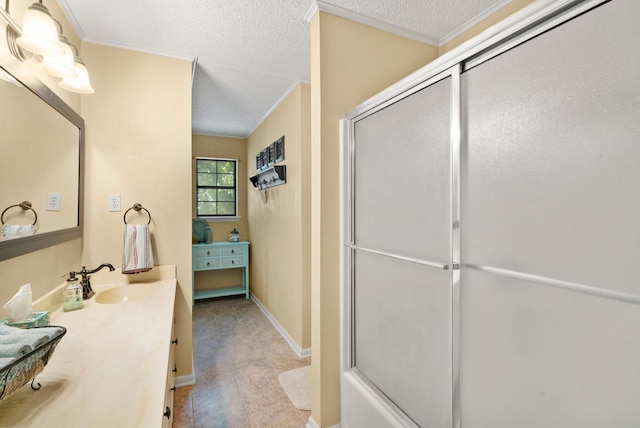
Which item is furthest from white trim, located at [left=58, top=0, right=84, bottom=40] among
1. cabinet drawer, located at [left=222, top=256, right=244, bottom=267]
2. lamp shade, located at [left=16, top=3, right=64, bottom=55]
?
cabinet drawer, located at [left=222, top=256, right=244, bottom=267]

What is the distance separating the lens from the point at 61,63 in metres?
1.38

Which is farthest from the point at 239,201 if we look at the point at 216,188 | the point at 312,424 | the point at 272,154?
the point at 312,424

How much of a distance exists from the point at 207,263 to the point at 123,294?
2308 mm

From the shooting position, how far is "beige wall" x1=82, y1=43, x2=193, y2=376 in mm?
2033

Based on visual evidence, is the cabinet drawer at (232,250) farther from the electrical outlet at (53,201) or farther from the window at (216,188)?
the electrical outlet at (53,201)

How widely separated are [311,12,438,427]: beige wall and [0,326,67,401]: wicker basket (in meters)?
1.18

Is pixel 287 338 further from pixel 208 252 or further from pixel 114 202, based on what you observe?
pixel 114 202

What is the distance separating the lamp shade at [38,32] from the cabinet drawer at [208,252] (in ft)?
10.7

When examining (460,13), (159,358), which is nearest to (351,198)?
(159,358)

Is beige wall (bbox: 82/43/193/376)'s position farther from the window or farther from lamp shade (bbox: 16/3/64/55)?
the window

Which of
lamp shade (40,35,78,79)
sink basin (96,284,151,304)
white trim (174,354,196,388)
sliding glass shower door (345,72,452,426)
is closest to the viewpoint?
sliding glass shower door (345,72,452,426)

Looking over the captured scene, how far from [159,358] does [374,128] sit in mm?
1374

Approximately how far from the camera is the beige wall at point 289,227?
280 centimetres

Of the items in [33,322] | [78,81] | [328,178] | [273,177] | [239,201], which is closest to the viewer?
[33,322]
